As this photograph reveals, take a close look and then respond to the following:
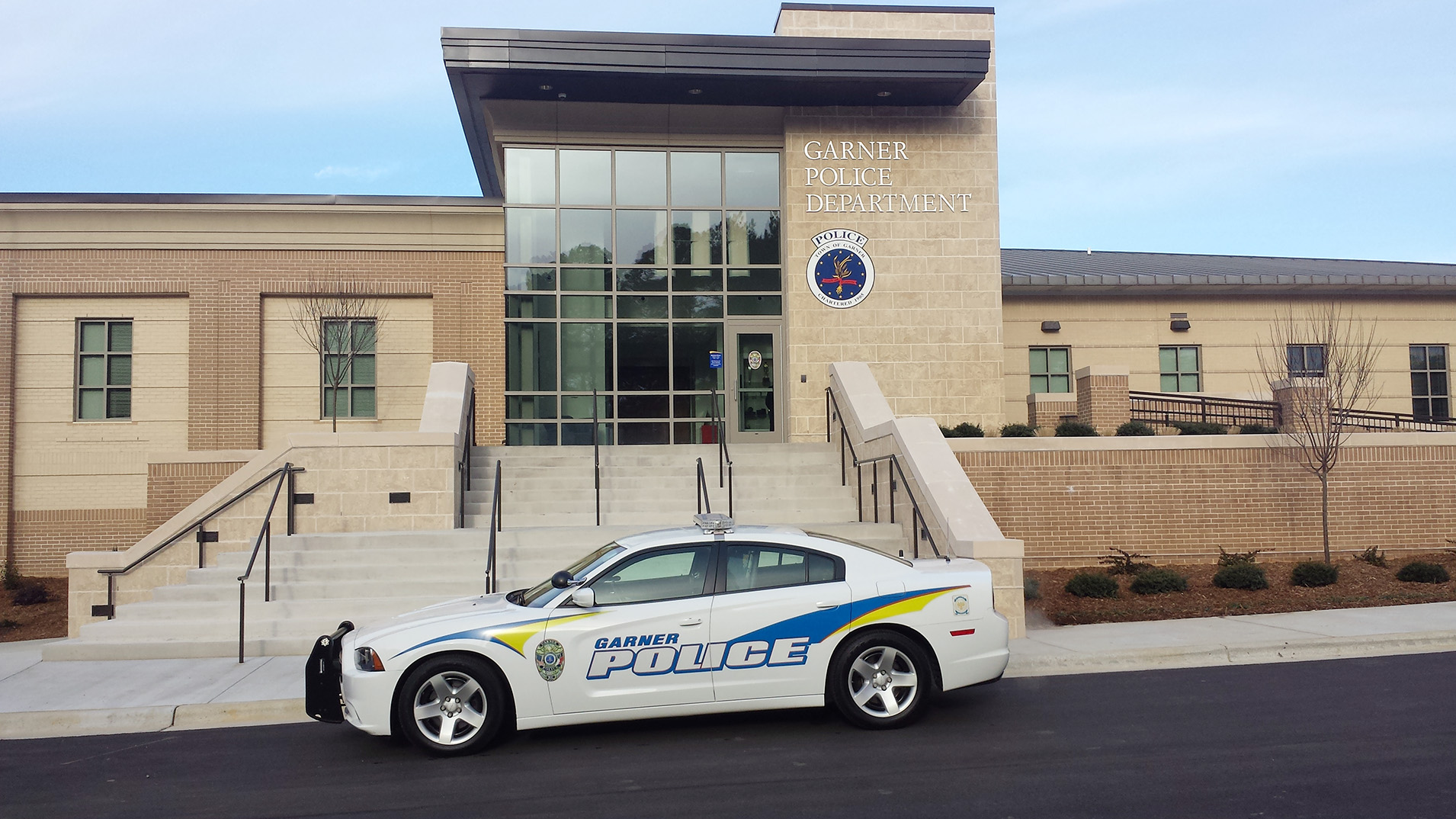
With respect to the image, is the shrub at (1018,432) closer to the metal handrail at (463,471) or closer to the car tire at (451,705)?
the metal handrail at (463,471)

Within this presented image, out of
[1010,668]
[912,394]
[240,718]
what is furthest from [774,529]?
[912,394]

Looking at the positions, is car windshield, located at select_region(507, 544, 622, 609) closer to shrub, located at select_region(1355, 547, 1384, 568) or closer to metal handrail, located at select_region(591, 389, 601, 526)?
metal handrail, located at select_region(591, 389, 601, 526)

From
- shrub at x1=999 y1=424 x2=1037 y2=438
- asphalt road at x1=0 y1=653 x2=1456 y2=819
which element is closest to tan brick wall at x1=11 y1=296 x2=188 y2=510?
asphalt road at x1=0 y1=653 x2=1456 y2=819

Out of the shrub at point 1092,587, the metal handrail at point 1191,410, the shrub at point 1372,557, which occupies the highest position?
the metal handrail at point 1191,410

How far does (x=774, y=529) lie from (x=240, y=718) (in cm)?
442

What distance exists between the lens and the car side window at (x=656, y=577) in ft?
25.0

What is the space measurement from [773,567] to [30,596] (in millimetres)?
14326

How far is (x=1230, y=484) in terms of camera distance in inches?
616

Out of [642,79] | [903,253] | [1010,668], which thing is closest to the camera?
[1010,668]

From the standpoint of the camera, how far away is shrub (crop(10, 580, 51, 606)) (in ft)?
54.7

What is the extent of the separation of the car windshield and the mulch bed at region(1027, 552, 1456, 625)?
6.11 meters

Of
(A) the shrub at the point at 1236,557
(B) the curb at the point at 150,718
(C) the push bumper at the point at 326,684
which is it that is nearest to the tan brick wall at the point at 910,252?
(A) the shrub at the point at 1236,557

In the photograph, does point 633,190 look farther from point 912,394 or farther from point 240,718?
point 240,718

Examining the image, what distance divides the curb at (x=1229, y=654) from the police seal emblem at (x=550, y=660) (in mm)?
4284
